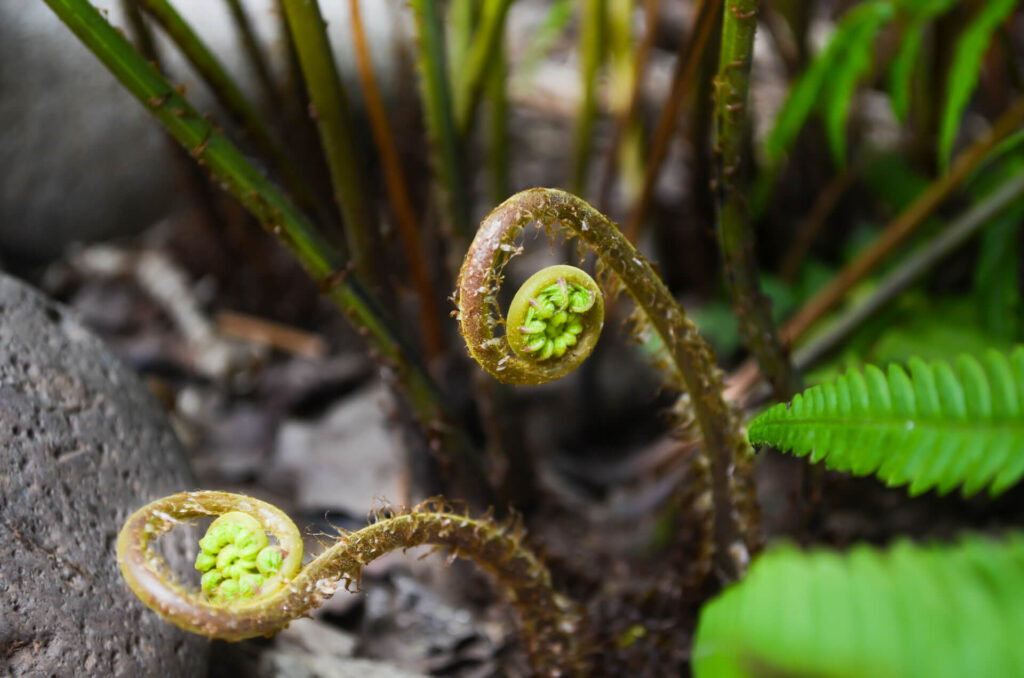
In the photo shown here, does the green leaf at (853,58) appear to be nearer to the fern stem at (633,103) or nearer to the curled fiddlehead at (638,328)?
the fern stem at (633,103)

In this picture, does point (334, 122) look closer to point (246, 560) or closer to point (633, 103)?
point (246, 560)

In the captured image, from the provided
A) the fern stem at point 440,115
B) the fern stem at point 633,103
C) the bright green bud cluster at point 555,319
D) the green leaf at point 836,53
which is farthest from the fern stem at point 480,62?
the bright green bud cluster at point 555,319

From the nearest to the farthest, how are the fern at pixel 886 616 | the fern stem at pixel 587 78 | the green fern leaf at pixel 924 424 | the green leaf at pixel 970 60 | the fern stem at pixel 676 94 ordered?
the fern at pixel 886 616
the green fern leaf at pixel 924 424
the fern stem at pixel 676 94
the green leaf at pixel 970 60
the fern stem at pixel 587 78

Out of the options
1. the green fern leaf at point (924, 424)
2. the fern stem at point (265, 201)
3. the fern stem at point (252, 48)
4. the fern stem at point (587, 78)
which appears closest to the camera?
the green fern leaf at point (924, 424)

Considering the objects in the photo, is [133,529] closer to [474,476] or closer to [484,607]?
[474,476]

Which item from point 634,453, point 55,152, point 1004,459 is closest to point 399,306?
point 634,453

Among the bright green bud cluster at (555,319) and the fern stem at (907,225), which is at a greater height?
the bright green bud cluster at (555,319)
